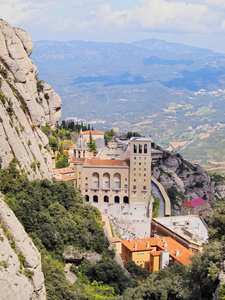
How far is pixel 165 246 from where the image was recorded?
141ft

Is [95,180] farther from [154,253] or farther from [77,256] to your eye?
[77,256]

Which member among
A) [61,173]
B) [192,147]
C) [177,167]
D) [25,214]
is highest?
[25,214]

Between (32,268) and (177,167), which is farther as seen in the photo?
(177,167)

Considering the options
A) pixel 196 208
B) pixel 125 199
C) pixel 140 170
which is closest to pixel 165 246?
pixel 140 170

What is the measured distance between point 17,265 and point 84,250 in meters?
12.7

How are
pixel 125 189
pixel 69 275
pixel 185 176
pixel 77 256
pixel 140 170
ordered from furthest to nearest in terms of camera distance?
pixel 185 176 → pixel 125 189 → pixel 140 170 → pixel 77 256 → pixel 69 275

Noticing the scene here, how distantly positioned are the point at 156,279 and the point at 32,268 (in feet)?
36.0

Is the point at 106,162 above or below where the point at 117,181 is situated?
above

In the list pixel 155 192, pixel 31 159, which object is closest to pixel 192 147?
pixel 155 192

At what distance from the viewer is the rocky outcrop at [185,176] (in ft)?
270

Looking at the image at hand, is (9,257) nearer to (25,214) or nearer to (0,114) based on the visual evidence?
(25,214)

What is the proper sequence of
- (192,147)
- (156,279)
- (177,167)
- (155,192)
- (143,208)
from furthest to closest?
A: (192,147)
(177,167)
(155,192)
(143,208)
(156,279)

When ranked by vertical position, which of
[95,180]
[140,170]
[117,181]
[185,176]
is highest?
[140,170]

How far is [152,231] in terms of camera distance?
173 feet
